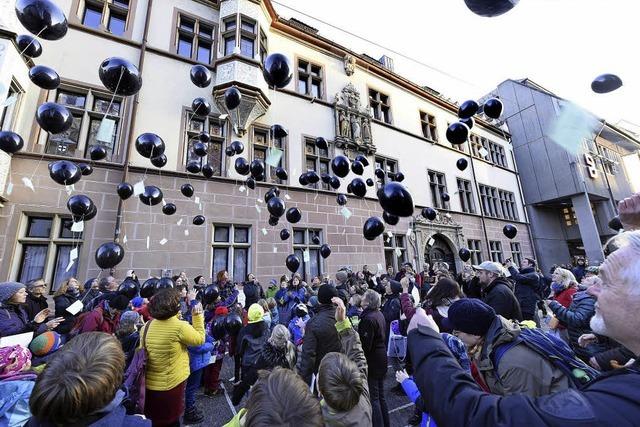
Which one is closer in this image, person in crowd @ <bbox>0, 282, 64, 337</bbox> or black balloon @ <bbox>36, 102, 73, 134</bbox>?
person in crowd @ <bbox>0, 282, 64, 337</bbox>

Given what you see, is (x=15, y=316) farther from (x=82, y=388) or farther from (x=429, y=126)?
(x=429, y=126)

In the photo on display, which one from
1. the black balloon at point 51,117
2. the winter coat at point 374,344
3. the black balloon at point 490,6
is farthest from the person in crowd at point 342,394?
the black balloon at point 51,117

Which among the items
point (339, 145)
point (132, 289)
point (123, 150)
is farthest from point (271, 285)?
point (339, 145)

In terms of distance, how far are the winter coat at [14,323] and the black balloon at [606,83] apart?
1293 centimetres

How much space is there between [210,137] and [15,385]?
29.5 ft

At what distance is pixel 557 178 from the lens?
20.2m

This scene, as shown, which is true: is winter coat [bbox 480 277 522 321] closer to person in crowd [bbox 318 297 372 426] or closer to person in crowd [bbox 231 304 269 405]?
person in crowd [bbox 318 297 372 426]

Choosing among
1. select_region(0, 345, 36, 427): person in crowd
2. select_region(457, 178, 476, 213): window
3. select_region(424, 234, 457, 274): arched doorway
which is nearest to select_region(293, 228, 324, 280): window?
select_region(424, 234, 457, 274): arched doorway

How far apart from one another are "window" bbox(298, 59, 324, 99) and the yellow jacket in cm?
1163

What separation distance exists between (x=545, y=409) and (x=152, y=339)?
3.06 meters

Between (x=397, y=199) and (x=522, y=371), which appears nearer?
(x=522, y=371)

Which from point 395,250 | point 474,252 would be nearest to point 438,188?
point 474,252

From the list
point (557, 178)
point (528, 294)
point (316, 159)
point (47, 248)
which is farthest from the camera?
point (557, 178)

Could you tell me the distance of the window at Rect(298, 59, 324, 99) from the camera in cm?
1281
